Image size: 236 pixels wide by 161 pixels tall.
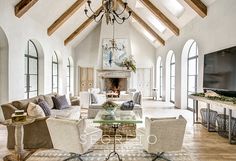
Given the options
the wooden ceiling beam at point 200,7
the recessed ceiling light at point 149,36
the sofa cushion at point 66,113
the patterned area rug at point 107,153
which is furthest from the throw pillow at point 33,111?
the recessed ceiling light at point 149,36

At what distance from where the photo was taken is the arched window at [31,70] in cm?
770

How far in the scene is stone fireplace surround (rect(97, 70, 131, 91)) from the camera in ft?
41.0

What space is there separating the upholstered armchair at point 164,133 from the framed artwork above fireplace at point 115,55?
9408 millimetres

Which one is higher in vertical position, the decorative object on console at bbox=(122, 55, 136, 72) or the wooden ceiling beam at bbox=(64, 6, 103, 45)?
the wooden ceiling beam at bbox=(64, 6, 103, 45)

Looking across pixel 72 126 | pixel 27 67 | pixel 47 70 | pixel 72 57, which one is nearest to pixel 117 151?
pixel 72 126

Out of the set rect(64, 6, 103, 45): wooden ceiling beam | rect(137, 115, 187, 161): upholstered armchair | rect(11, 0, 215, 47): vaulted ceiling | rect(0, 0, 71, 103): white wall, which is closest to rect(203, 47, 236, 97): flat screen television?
rect(11, 0, 215, 47): vaulted ceiling

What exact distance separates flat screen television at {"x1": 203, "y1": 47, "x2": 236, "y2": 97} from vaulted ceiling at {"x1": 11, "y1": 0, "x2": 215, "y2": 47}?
1681 millimetres

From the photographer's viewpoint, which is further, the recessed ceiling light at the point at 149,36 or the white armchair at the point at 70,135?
the recessed ceiling light at the point at 149,36

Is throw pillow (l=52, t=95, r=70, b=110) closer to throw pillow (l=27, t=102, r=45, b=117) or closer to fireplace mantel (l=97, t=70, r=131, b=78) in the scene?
throw pillow (l=27, t=102, r=45, b=117)

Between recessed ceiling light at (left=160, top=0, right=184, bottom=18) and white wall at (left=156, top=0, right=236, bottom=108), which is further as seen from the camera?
recessed ceiling light at (left=160, top=0, right=184, bottom=18)

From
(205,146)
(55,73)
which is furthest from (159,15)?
(205,146)

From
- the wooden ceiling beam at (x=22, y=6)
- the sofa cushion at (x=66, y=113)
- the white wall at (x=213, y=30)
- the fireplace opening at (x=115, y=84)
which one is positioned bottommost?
the sofa cushion at (x=66, y=113)

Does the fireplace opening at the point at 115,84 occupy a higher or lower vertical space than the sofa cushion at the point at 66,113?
higher

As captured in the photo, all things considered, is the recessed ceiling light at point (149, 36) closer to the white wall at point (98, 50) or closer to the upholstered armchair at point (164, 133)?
the white wall at point (98, 50)
